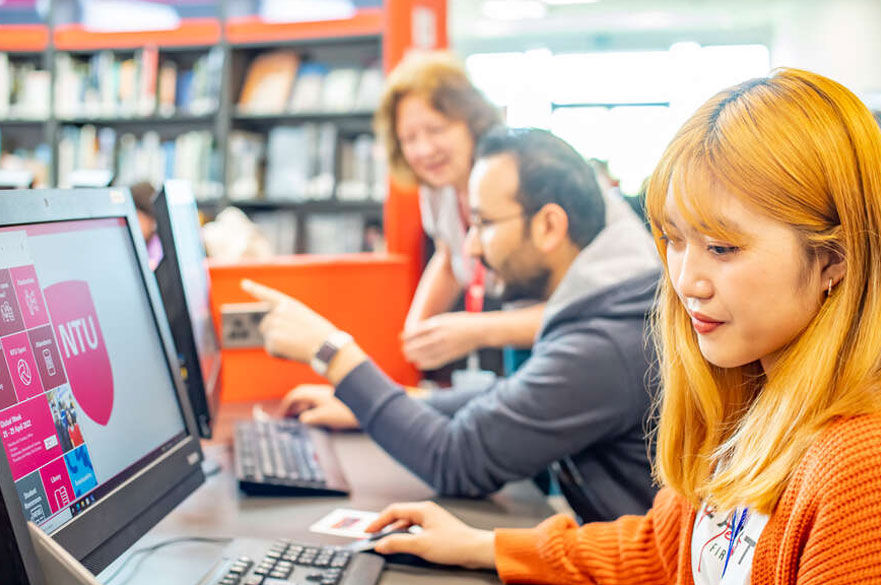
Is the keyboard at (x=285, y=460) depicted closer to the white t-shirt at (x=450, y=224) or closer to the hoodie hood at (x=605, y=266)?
the hoodie hood at (x=605, y=266)

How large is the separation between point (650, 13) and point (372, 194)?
5.05 meters

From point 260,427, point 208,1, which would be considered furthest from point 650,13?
point 260,427

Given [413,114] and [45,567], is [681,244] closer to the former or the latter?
[45,567]

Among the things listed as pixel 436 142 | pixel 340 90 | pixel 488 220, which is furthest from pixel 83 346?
pixel 340 90

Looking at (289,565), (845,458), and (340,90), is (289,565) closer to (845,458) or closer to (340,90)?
(845,458)

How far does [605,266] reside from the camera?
1385 millimetres

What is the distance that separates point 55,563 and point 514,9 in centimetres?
798

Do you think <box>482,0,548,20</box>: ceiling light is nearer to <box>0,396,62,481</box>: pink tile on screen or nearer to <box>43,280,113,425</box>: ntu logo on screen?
<box>43,280,113,425</box>: ntu logo on screen

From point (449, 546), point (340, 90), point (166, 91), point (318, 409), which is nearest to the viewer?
point (449, 546)

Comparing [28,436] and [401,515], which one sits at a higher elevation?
[28,436]

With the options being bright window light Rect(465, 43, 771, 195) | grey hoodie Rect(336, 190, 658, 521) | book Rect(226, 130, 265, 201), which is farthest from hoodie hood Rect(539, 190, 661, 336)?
bright window light Rect(465, 43, 771, 195)

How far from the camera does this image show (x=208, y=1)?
15.5 ft

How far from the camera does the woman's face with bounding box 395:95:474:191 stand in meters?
2.20

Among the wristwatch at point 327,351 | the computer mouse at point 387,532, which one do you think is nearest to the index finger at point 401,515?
the computer mouse at point 387,532
